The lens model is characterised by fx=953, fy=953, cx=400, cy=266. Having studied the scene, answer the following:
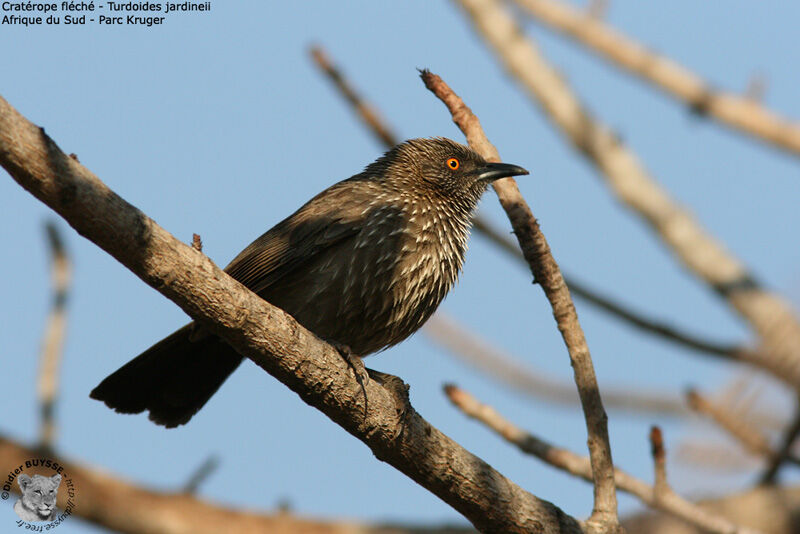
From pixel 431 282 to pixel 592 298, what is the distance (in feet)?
3.09

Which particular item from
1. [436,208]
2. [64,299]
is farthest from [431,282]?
[64,299]

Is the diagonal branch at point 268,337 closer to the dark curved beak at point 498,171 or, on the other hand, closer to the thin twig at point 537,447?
the thin twig at point 537,447

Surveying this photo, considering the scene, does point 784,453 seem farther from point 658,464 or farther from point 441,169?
point 441,169

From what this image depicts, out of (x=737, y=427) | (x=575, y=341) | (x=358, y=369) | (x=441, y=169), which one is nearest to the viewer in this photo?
(x=358, y=369)

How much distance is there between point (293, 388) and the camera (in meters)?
4.21

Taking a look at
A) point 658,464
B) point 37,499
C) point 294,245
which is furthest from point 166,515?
point 658,464

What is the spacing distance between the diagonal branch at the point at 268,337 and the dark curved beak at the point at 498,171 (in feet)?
6.67

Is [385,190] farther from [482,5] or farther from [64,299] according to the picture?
[64,299]

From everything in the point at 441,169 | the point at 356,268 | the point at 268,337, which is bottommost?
the point at 268,337

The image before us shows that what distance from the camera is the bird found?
5.30m

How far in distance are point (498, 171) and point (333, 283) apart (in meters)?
1.47

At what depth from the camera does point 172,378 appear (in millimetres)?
5578

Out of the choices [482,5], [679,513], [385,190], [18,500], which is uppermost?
[482,5]

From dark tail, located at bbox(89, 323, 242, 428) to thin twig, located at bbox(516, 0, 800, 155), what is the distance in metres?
3.04
